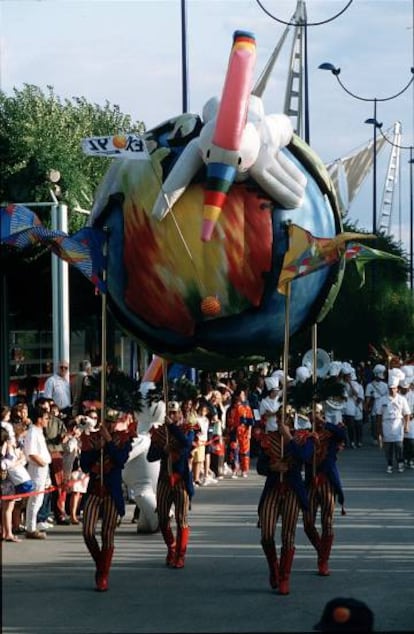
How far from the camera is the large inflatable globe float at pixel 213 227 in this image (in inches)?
383

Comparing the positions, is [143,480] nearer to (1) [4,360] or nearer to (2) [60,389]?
(1) [4,360]

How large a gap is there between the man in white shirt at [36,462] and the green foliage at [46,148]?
9.65 meters

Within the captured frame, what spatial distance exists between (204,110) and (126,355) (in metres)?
27.6

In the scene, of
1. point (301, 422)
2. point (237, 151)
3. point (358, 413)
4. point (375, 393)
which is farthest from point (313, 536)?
point (375, 393)

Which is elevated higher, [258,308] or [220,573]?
[258,308]

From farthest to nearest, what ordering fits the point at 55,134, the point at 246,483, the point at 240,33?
the point at 55,134, the point at 246,483, the point at 240,33

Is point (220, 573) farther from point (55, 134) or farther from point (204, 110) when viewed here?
point (55, 134)

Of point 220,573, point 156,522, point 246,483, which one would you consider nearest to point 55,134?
point 246,483

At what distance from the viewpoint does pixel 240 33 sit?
9.46 metres

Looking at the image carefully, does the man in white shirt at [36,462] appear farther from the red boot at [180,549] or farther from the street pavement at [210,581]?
the red boot at [180,549]

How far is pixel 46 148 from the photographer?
93.9 ft

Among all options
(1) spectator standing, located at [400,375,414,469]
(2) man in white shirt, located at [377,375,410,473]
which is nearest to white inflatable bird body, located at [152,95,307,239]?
(2) man in white shirt, located at [377,375,410,473]

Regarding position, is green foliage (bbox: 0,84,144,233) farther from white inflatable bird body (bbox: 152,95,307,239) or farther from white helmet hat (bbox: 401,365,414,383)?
white inflatable bird body (bbox: 152,95,307,239)

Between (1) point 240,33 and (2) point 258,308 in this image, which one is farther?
(2) point 258,308
